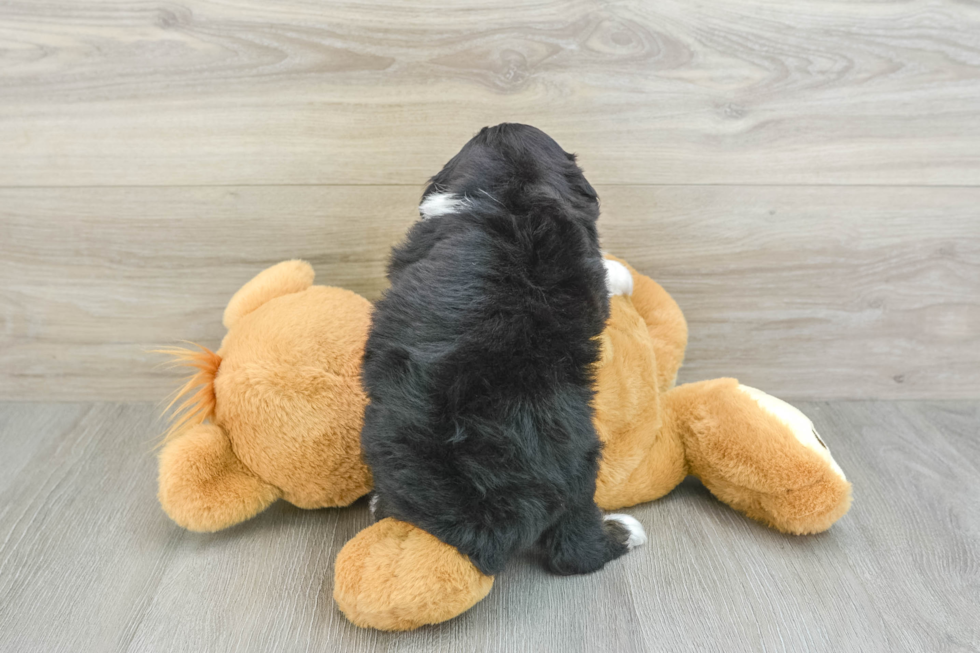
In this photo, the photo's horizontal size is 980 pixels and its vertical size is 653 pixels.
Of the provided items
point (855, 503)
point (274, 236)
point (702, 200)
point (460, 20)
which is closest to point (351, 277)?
point (274, 236)

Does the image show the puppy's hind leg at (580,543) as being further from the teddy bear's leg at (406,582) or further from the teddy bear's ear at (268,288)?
the teddy bear's ear at (268,288)

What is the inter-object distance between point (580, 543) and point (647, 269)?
479 millimetres

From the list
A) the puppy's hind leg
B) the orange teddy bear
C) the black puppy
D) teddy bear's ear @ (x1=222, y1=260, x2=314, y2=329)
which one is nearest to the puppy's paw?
the orange teddy bear

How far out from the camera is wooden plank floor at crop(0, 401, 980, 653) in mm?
690

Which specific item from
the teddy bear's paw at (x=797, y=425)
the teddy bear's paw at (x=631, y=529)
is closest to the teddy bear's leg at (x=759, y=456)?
the teddy bear's paw at (x=797, y=425)

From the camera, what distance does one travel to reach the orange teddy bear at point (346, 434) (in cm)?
79

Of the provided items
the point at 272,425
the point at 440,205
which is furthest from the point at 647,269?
the point at 272,425

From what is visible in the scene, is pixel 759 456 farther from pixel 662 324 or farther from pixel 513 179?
pixel 513 179

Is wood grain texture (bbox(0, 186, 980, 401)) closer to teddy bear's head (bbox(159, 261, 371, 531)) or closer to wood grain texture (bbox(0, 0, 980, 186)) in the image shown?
wood grain texture (bbox(0, 0, 980, 186))

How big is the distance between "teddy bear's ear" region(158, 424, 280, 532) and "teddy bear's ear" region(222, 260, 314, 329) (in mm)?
170

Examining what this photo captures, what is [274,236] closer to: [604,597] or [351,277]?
[351,277]

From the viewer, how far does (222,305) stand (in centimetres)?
107

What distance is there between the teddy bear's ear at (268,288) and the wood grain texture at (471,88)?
152mm

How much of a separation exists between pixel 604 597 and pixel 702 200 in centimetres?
60
